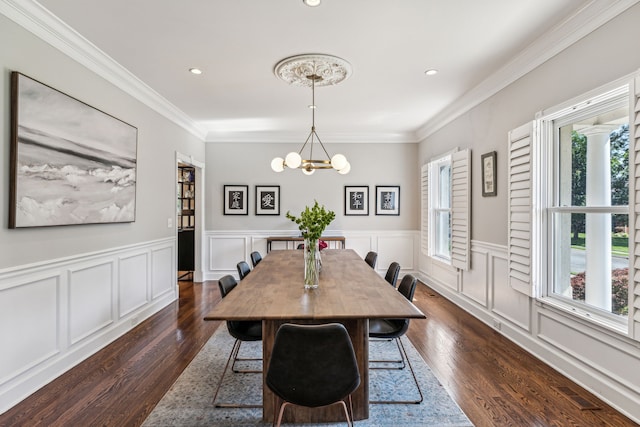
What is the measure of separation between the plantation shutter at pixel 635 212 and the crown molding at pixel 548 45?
0.59 metres

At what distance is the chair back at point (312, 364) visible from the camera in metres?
1.57

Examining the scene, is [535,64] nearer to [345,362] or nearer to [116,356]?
[345,362]

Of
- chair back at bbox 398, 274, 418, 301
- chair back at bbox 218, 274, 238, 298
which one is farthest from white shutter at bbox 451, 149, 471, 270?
chair back at bbox 218, 274, 238, 298

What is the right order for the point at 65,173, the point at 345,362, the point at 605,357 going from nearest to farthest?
the point at 345,362
the point at 605,357
the point at 65,173

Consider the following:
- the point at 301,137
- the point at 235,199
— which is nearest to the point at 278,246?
the point at 235,199

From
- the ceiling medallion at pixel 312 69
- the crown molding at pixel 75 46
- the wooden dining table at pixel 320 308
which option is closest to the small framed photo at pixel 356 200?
the ceiling medallion at pixel 312 69

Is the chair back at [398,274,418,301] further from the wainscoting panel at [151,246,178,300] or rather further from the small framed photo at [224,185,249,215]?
the small framed photo at [224,185,249,215]

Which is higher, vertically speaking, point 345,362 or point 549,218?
point 549,218

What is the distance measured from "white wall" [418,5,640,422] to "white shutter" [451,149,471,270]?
9 cm

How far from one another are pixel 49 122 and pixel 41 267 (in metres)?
1.05

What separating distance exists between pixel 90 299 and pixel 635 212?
13.3 ft

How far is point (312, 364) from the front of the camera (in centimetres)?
159

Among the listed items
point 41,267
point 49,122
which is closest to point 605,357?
point 41,267

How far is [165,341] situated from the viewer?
130 inches
